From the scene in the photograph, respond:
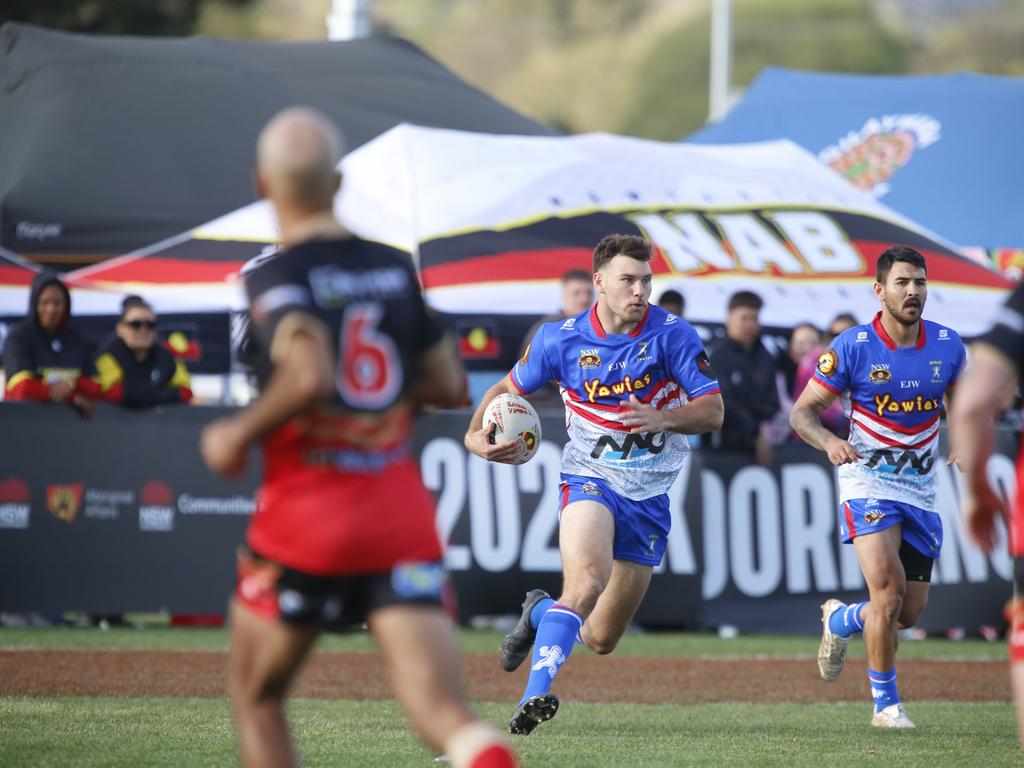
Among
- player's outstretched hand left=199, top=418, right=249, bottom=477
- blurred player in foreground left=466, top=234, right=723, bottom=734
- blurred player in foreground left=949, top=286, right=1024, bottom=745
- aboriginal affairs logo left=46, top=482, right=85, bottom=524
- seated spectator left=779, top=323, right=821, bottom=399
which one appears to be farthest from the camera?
seated spectator left=779, top=323, right=821, bottom=399

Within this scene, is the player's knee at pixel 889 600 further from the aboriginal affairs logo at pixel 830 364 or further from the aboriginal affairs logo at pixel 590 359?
the aboriginal affairs logo at pixel 590 359

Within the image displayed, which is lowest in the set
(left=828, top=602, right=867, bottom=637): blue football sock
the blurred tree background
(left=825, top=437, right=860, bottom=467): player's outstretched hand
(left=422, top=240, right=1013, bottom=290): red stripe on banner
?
(left=828, top=602, right=867, bottom=637): blue football sock

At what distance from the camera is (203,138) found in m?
17.8

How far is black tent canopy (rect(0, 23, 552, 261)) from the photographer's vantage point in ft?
56.4

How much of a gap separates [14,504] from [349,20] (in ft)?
34.9

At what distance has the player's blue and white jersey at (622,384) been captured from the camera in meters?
8.09

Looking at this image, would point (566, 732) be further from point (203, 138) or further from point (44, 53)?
point (44, 53)

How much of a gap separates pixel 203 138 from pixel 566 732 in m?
11.1

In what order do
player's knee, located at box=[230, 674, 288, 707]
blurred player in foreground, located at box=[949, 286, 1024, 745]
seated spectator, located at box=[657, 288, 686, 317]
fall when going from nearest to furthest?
player's knee, located at box=[230, 674, 288, 707] → blurred player in foreground, located at box=[949, 286, 1024, 745] → seated spectator, located at box=[657, 288, 686, 317]

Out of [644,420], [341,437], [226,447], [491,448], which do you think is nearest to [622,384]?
[644,420]

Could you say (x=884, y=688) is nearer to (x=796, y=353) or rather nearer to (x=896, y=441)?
(x=896, y=441)

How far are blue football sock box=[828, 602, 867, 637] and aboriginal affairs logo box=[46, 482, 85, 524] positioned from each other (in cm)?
641

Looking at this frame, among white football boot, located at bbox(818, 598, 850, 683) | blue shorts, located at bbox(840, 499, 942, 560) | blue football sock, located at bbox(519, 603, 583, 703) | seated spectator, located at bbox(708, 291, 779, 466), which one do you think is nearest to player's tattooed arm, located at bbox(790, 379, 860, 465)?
blue shorts, located at bbox(840, 499, 942, 560)

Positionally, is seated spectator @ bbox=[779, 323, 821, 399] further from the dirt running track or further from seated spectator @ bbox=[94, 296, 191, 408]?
seated spectator @ bbox=[94, 296, 191, 408]
